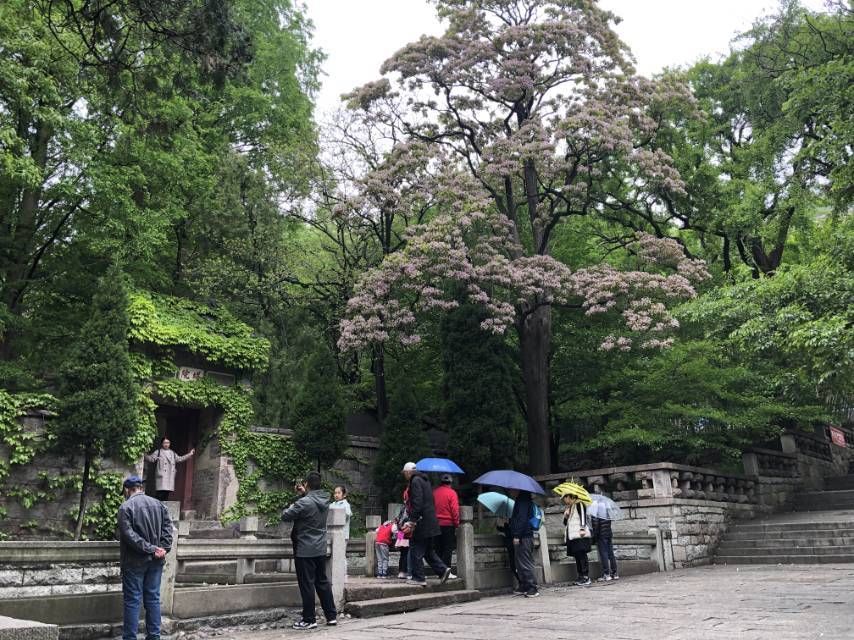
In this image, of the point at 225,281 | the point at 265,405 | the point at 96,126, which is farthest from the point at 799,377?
the point at 96,126

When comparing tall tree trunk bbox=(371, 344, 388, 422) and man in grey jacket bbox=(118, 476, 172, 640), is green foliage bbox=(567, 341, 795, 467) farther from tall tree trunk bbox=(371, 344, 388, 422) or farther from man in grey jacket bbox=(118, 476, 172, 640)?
man in grey jacket bbox=(118, 476, 172, 640)

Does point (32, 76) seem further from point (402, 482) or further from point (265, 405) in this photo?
point (402, 482)

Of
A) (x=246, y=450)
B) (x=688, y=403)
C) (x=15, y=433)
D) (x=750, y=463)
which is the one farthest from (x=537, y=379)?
(x=15, y=433)

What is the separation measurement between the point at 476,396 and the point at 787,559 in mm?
7719

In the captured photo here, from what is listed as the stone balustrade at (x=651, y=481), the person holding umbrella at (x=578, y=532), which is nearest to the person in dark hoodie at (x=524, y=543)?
the person holding umbrella at (x=578, y=532)

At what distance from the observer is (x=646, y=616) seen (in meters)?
7.73

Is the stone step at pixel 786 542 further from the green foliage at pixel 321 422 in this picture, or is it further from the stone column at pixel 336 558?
the stone column at pixel 336 558

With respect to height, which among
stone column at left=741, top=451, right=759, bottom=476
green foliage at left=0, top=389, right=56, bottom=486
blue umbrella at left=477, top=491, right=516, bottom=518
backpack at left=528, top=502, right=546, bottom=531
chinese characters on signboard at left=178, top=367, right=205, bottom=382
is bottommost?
backpack at left=528, top=502, right=546, bottom=531

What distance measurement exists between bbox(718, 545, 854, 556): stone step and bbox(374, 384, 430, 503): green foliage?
7.46 metres

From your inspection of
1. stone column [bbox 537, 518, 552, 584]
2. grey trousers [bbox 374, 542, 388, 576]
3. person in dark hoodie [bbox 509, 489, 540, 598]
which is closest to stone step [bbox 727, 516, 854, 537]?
stone column [bbox 537, 518, 552, 584]

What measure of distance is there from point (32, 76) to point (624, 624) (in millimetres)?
15498

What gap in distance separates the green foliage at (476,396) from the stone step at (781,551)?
212 inches

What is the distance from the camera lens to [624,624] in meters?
7.18

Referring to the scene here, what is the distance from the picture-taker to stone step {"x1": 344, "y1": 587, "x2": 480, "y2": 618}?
8648 mm
